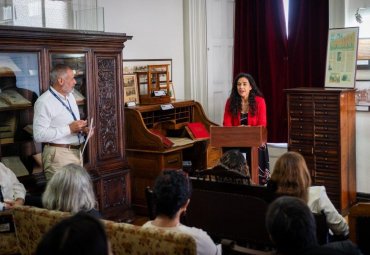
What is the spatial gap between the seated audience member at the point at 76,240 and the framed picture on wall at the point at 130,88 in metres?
4.25

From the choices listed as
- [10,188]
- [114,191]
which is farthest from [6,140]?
[114,191]

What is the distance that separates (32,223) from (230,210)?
50.3 inches

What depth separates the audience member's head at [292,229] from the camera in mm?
2072

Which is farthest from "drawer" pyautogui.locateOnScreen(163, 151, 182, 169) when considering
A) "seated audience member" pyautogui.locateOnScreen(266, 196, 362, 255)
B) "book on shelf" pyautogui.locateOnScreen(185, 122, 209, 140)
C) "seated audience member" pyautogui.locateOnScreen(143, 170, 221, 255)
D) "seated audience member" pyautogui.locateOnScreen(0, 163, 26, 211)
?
"seated audience member" pyautogui.locateOnScreen(266, 196, 362, 255)

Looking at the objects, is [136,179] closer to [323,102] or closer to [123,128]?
[123,128]

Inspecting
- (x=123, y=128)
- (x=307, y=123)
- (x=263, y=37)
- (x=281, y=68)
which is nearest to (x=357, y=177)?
(x=307, y=123)

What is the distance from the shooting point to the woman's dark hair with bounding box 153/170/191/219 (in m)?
2.61

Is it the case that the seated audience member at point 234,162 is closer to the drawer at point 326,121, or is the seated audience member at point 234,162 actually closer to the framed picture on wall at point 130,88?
the drawer at point 326,121

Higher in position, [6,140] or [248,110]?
[248,110]

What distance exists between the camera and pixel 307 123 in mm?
5410

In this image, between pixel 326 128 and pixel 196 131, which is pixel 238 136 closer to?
pixel 326 128

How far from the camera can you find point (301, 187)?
3211 mm

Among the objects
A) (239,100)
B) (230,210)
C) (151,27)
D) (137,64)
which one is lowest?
(230,210)

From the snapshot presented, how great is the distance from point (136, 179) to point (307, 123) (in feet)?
5.91
